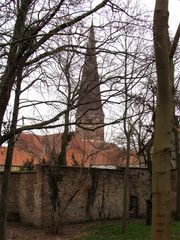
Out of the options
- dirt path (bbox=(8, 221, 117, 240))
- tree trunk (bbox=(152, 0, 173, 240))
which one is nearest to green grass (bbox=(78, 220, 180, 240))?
dirt path (bbox=(8, 221, 117, 240))

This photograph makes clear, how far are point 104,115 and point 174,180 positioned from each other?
1503 centimetres

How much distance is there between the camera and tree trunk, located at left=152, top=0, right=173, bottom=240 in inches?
209

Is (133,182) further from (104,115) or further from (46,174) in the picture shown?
(104,115)

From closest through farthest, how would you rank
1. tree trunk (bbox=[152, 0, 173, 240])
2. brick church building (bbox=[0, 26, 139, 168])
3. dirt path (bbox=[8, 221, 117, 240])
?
tree trunk (bbox=[152, 0, 173, 240]) < brick church building (bbox=[0, 26, 139, 168]) < dirt path (bbox=[8, 221, 117, 240])

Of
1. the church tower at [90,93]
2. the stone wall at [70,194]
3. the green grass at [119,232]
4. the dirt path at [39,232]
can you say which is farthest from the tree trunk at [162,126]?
the stone wall at [70,194]

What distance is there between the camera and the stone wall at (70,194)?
25000mm

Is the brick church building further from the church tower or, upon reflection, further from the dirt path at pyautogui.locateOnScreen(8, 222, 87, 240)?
the dirt path at pyautogui.locateOnScreen(8, 222, 87, 240)

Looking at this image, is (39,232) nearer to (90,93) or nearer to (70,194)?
(70,194)

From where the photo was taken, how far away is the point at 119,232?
72.1 ft

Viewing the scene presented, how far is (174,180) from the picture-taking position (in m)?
32.1

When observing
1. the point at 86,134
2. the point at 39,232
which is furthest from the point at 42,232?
the point at 86,134

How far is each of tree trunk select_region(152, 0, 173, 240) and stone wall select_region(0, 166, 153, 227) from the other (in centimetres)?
1853

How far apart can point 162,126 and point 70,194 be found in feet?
68.7

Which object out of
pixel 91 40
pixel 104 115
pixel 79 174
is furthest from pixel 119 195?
pixel 91 40
